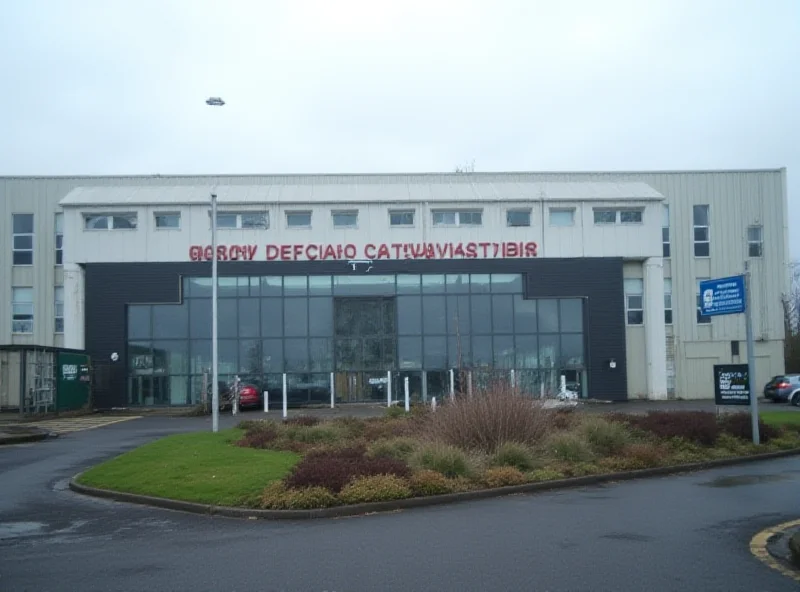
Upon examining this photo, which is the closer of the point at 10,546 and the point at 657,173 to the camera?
the point at 10,546

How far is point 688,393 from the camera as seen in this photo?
43.2 metres

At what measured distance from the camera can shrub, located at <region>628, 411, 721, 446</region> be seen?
63.1 feet

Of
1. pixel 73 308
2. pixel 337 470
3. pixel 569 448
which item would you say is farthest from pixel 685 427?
pixel 73 308

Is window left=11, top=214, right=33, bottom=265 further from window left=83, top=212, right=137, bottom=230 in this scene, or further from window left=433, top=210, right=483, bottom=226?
window left=433, top=210, right=483, bottom=226

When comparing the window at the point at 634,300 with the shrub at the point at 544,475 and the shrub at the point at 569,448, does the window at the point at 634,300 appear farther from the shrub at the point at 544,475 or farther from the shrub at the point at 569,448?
the shrub at the point at 544,475

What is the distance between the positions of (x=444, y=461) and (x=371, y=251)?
27219 millimetres

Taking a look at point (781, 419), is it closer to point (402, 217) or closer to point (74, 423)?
point (402, 217)

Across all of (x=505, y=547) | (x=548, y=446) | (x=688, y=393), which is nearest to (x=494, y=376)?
(x=548, y=446)

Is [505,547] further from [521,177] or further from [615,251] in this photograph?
[521,177]

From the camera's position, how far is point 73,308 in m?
40.8

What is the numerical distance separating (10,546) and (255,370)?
98.1 feet

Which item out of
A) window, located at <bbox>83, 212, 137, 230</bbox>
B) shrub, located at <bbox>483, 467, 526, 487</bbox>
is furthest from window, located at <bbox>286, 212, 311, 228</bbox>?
shrub, located at <bbox>483, 467, 526, 487</bbox>

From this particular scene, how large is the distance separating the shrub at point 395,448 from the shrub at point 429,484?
288 centimetres

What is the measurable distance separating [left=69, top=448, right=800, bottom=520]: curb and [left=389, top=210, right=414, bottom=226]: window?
86.2ft
